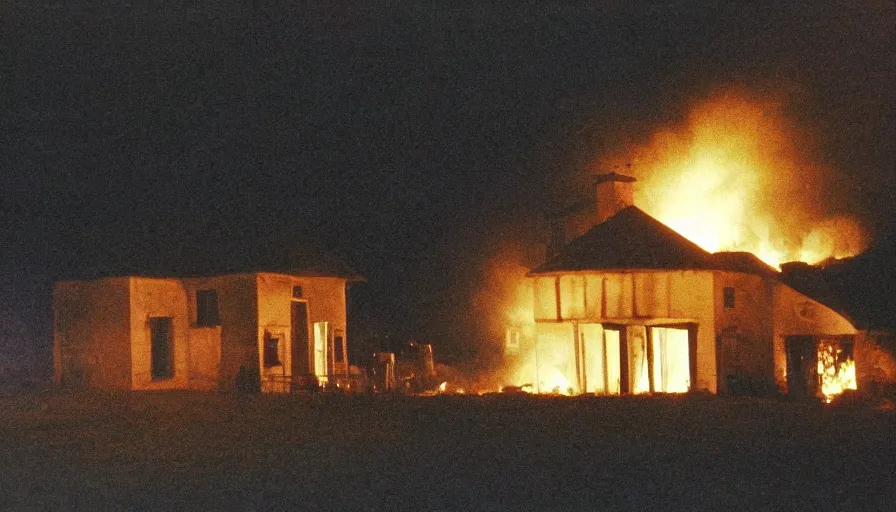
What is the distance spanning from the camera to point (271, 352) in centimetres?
3472

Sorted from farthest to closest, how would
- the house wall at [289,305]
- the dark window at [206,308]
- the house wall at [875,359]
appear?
the dark window at [206,308] → the house wall at [289,305] → the house wall at [875,359]

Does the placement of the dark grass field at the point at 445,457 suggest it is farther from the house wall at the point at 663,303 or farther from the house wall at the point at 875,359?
the house wall at the point at 663,303

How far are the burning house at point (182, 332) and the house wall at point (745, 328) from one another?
42.7ft

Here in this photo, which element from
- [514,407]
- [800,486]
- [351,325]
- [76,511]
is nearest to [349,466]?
[76,511]

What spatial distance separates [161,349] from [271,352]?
13.0ft

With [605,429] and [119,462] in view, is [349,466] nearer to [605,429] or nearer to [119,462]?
[119,462]

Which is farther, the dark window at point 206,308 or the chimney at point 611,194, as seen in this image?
the chimney at point 611,194

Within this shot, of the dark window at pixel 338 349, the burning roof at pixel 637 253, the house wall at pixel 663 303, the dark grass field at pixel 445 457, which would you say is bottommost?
the dark grass field at pixel 445 457

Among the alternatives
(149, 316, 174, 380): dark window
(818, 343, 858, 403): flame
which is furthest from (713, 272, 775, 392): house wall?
(149, 316, 174, 380): dark window

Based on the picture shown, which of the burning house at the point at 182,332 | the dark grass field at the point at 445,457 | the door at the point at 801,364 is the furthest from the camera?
the door at the point at 801,364

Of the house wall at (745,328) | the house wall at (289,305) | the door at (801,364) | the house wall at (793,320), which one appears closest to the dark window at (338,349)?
the house wall at (289,305)

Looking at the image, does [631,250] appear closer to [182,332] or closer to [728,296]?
[728,296]

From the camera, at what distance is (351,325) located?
173 feet

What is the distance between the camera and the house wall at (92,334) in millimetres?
33469
